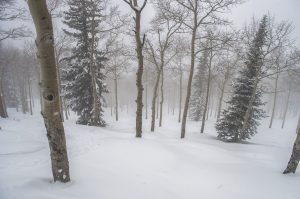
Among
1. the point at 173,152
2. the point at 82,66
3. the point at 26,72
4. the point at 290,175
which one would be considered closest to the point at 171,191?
the point at 173,152

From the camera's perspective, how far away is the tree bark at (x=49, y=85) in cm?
305

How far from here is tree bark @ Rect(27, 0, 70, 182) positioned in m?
3.05

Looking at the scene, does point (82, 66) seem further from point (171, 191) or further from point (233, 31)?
point (171, 191)

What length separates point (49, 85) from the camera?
3250mm

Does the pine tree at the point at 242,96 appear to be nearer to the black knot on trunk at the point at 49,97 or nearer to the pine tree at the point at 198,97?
the black knot on trunk at the point at 49,97

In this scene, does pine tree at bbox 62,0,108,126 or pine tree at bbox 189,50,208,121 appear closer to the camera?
pine tree at bbox 62,0,108,126

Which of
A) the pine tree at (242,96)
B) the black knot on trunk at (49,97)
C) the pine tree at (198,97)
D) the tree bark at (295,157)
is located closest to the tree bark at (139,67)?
the black knot on trunk at (49,97)

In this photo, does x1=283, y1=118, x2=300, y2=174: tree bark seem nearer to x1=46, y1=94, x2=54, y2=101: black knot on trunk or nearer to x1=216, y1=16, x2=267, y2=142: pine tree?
x1=46, y1=94, x2=54, y2=101: black knot on trunk

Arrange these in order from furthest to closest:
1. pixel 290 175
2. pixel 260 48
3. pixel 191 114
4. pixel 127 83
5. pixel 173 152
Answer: pixel 127 83 → pixel 191 114 → pixel 260 48 → pixel 173 152 → pixel 290 175

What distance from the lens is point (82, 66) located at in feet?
50.3

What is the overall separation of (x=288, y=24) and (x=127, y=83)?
153 ft

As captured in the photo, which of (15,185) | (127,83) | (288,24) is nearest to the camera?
(15,185)

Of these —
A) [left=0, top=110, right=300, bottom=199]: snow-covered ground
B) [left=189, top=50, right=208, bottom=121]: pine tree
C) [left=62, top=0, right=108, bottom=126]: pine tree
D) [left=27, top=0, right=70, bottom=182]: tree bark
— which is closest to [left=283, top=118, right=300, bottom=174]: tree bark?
[left=0, top=110, right=300, bottom=199]: snow-covered ground

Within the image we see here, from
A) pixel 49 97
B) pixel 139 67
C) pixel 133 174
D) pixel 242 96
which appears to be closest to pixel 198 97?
pixel 242 96
